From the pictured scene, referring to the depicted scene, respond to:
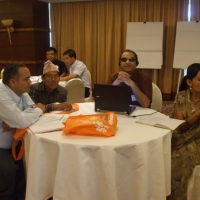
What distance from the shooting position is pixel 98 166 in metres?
1.50

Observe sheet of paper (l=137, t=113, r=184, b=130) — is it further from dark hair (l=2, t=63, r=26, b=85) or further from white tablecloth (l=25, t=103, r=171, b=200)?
dark hair (l=2, t=63, r=26, b=85)

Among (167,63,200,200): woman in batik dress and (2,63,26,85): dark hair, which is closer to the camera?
(167,63,200,200): woman in batik dress

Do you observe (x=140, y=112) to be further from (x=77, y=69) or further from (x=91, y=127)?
(x=77, y=69)

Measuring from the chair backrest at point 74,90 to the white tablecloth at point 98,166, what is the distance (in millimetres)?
1912

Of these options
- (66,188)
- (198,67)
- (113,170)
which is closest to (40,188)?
(66,188)

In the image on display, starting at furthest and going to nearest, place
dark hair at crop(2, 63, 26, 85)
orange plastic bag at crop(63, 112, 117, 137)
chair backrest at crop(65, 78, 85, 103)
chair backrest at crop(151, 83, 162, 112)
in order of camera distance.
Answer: chair backrest at crop(65, 78, 85, 103), chair backrest at crop(151, 83, 162, 112), dark hair at crop(2, 63, 26, 85), orange plastic bag at crop(63, 112, 117, 137)

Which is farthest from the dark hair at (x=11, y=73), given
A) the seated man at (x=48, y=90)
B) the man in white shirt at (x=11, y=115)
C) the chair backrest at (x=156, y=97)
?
the chair backrest at (x=156, y=97)

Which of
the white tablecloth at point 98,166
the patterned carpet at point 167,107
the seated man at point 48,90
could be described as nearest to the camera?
the white tablecloth at point 98,166

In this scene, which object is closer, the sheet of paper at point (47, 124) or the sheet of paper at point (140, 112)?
the sheet of paper at point (47, 124)

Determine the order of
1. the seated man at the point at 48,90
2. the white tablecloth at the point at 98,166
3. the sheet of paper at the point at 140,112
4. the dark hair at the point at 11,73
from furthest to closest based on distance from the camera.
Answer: the seated man at the point at 48,90
the sheet of paper at the point at 140,112
the dark hair at the point at 11,73
the white tablecloth at the point at 98,166

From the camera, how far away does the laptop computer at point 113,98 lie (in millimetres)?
2010

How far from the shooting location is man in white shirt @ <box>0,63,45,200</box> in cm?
179

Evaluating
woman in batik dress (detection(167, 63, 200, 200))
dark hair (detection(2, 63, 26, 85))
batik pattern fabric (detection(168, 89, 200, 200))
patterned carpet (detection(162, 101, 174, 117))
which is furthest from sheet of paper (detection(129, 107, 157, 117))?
patterned carpet (detection(162, 101, 174, 117))

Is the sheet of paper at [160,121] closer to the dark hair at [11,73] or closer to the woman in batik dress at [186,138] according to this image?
the woman in batik dress at [186,138]
